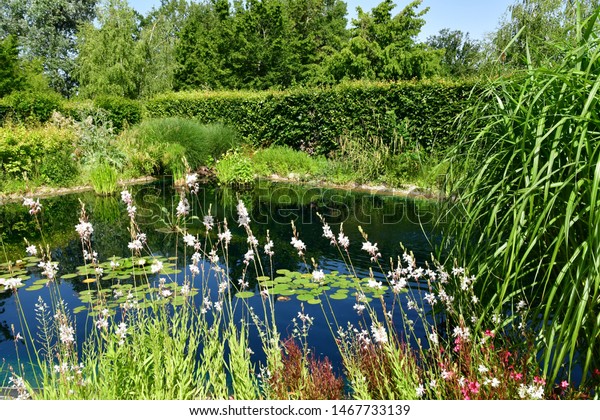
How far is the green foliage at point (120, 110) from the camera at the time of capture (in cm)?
1731

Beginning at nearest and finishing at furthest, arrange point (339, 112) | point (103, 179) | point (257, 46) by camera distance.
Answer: point (103, 179) → point (339, 112) → point (257, 46)

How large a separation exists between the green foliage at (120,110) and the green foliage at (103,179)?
5.90 m

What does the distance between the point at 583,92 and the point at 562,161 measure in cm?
33

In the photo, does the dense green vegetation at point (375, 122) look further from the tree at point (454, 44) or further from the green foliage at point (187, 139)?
the tree at point (454, 44)

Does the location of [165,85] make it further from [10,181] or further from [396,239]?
[396,239]

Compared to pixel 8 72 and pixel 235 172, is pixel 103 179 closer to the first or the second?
pixel 235 172

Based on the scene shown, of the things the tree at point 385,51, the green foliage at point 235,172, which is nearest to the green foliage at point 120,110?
the green foliage at point 235,172

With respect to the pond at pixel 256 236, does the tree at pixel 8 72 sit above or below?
above

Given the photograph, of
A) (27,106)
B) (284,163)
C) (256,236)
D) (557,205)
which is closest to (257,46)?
(27,106)

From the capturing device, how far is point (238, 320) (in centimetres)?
439

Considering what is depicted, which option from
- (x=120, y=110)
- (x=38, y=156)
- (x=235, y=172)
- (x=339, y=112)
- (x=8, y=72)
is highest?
(x=8, y=72)

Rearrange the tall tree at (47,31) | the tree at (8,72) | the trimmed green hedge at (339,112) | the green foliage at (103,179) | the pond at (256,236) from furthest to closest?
the tall tree at (47,31)
the tree at (8,72)
the trimmed green hedge at (339,112)
the green foliage at (103,179)
the pond at (256,236)

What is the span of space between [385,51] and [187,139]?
13432mm

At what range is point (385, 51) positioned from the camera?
2338 cm
